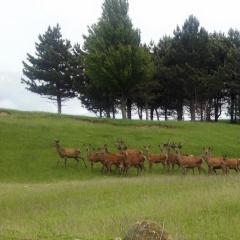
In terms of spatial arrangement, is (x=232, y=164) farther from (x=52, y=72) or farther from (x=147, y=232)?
(x=52, y=72)

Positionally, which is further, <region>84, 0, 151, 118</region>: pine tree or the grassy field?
<region>84, 0, 151, 118</region>: pine tree

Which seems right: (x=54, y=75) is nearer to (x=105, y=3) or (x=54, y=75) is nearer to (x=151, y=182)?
(x=105, y=3)

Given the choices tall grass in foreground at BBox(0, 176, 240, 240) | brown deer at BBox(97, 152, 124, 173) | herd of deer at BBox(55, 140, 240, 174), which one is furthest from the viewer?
brown deer at BBox(97, 152, 124, 173)

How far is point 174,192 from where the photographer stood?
70.1 ft

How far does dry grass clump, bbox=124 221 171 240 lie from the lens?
31.1ft

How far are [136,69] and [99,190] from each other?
36.1 m

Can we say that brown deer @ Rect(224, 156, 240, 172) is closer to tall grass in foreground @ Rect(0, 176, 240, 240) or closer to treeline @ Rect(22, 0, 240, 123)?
tall grass in foreground @ Rect(0, 176, 240, 240)

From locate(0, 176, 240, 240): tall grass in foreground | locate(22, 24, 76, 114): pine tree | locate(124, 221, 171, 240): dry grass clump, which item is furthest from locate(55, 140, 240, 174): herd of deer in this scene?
locate(22, 24, 76, 114): pine tree

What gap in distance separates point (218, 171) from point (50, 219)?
60.1ft

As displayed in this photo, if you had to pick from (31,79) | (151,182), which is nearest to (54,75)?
(31,79)

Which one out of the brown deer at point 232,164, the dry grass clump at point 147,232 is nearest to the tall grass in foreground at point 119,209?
the dry grass clump at point 147,232

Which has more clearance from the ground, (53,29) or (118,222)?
(53,29)

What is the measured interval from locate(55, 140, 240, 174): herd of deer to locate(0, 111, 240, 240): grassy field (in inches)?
26.6

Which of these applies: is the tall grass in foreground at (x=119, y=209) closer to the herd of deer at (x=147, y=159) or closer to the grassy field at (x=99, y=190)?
the grassy field at (x=99, y=190)
